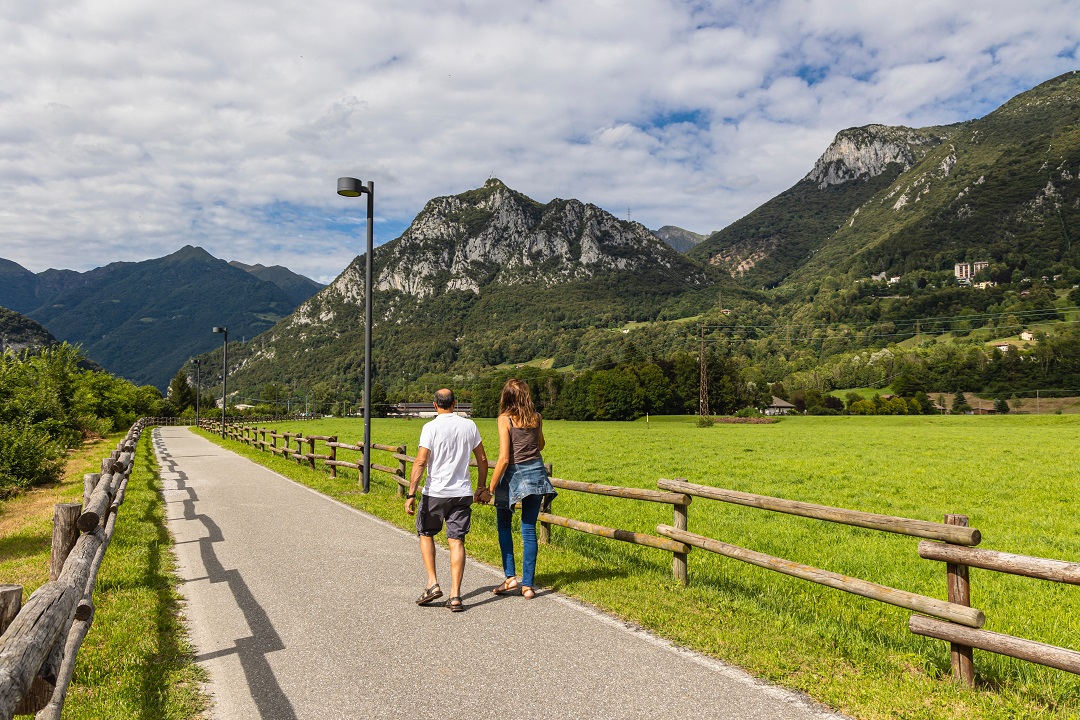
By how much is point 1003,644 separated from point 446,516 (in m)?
4.37

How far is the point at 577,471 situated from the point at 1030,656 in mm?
18180

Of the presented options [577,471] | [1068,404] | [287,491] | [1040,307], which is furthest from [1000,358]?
[287,491]

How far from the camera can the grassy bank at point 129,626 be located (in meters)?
3.95

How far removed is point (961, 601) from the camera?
172 inches

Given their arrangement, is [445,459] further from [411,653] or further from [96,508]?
[96,508]

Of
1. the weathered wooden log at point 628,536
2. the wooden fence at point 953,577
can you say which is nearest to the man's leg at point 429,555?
the weathered wooden log at point 628,536

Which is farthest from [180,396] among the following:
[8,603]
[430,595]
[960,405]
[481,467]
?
[960,405]

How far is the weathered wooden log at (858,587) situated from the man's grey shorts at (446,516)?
2.39 metres

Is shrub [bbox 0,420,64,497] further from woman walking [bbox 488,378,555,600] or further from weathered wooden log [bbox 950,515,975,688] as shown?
weathered wooden log [bbox 950,515,975,688]

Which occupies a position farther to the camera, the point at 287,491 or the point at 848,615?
the point at 287,491

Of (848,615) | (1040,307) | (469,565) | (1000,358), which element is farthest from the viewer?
(1040,307)

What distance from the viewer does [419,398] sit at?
517ft

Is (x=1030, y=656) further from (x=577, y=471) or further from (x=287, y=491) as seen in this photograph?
(x=577, y=471)

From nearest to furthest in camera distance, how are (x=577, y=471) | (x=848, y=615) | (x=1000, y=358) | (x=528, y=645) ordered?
(x=528, y=645)
(x=848, y=615)
(x=577, y=471)
(x=1000, y=358)
